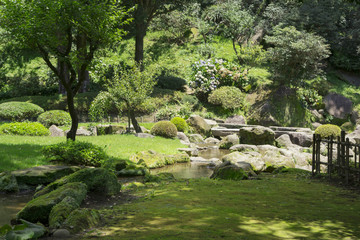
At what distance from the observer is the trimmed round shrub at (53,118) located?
21.0 m

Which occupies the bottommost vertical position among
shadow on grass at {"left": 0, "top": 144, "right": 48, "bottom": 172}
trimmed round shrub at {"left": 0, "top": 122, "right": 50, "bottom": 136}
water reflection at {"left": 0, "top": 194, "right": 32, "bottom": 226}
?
water reflection at {"left": 0, "top": 194, "right": 32, "bottom": 226}

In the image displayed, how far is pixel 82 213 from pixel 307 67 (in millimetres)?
25018

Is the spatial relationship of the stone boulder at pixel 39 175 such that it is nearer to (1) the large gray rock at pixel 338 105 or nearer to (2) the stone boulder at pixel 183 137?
(2) the stone boulder at pixel 183 137

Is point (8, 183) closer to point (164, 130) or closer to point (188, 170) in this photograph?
point (188, 170)

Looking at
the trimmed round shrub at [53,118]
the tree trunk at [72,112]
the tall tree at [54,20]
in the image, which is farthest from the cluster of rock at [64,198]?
the trimmed round shrub at [53,118]

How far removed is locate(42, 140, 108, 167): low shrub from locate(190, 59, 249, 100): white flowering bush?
16702mm

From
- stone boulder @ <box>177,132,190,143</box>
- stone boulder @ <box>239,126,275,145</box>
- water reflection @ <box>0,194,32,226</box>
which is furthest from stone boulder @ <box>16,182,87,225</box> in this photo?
stone boulder @ <box>239,126,275,145</box>

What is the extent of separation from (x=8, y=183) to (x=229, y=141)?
13329mm

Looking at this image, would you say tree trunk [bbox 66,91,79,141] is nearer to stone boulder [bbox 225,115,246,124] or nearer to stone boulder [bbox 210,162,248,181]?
stone boulder [bbox 210,162,248,181]

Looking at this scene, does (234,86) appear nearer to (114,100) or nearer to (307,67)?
(307,67)

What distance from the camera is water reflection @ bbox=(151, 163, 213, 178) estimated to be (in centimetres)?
1280

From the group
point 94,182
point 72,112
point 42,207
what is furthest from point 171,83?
point 42,207

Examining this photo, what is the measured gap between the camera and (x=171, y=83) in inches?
1192

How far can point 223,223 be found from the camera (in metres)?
5.56
